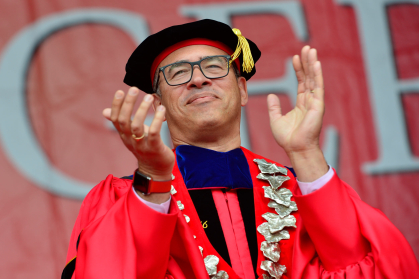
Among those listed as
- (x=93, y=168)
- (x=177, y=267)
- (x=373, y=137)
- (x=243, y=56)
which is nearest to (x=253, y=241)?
(x=177, y=267)

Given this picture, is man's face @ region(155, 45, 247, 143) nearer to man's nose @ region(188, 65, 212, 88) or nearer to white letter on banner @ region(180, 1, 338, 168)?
man's nose @ region(188, 65, 212, 88)

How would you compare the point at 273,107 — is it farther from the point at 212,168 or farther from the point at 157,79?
the point at 157,79

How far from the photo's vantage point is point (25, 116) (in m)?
2.66

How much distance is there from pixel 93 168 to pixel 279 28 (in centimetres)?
146

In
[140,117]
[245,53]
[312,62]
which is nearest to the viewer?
[140,117]

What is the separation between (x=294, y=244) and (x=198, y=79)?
2.25ft

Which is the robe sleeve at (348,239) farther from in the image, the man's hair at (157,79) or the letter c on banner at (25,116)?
the letter c on banner at (25,116)

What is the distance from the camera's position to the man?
4.29ft

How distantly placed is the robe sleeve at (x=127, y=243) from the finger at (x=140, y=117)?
203 mm

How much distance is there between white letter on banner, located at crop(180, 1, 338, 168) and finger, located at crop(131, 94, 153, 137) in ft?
5.35

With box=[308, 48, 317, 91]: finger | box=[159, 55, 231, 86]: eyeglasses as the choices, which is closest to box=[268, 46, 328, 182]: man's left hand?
box=[308, 48, 317, 91]: finger

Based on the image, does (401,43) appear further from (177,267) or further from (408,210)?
(177,267)

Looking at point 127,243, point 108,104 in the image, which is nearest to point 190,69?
point 127,243

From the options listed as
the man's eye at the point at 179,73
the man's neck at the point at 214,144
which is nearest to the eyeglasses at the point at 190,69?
the man's eye at the point at 179,73
